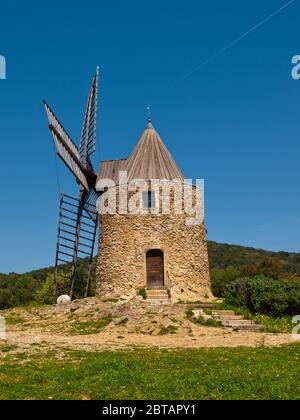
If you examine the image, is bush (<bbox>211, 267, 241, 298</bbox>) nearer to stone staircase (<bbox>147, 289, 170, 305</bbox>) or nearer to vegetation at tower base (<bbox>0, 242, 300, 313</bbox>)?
vegetation at tower base (<bbox>0, 242, 300, 313</bbox>)

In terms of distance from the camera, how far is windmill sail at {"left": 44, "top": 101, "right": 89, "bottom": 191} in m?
26.1

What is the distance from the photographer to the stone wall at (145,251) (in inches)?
877

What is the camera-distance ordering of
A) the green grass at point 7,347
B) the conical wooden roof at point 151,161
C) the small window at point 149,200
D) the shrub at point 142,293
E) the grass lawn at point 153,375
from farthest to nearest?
the conical wooden roof at point 151,161 < the small window at point 149,200 < the shrub at point 142,293 < the green grass at point 7,347 < the grass lawn at point 153,375

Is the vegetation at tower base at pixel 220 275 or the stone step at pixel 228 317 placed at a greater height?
the vegetation at tower base at pixel 220 275

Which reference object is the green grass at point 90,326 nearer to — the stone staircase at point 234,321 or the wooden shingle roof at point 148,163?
the stone staircase at point 234,321

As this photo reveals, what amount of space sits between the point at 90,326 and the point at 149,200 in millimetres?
8652

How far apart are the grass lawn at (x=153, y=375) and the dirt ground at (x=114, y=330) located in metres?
1.72

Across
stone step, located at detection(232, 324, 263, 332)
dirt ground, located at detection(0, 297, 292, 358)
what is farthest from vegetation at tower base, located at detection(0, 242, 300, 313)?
dirt ground, located at detection(0, 297, 292, 358)

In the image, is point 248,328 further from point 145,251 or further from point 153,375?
point 145,251

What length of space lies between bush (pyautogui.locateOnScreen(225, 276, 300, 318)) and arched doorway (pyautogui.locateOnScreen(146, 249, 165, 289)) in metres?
4.61

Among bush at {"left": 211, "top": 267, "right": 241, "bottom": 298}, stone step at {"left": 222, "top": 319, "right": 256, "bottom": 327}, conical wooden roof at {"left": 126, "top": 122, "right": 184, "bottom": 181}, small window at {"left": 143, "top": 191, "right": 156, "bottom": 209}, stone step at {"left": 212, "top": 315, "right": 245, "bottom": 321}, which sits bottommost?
stone step at {"left": 222, "top": 319, "right": 256, "bottom": 327}

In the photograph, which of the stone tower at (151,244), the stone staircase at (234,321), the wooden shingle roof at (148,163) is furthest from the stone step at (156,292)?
the wooden shingle roof at (148,163)

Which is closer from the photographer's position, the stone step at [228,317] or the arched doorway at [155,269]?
the stone step at [228,317]
